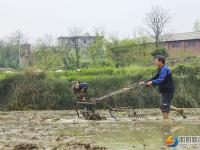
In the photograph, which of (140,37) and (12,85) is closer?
(12,85)

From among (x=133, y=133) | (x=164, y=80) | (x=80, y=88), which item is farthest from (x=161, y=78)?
(x=80, y=88)

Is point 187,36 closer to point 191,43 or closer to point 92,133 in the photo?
point 191,43

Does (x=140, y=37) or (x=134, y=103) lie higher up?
(x=140, y=37)

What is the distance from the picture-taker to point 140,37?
52.4 m

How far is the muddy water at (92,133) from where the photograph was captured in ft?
42.3

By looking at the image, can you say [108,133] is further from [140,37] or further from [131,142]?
[140,37]

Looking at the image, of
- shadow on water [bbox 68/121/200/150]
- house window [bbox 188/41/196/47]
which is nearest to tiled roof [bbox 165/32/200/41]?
house window [bbox 188/41/196/47]

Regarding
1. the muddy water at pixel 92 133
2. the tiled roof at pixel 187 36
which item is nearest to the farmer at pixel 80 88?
the muddy water at pixel 92 133

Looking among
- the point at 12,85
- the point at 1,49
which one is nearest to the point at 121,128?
the point at 12,85

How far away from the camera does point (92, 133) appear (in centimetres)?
1576

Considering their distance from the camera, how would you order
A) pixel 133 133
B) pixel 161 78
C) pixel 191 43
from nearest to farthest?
1. pixel 133 133
2. pixel 161 78
3. pixel 191 43

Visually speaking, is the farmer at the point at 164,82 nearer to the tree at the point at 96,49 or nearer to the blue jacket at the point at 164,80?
the blue jacket at the point at 164,80

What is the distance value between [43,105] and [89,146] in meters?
17.1

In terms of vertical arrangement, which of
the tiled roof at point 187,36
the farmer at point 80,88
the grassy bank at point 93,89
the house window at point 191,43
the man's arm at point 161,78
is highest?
the tiled roof at point 187,36
